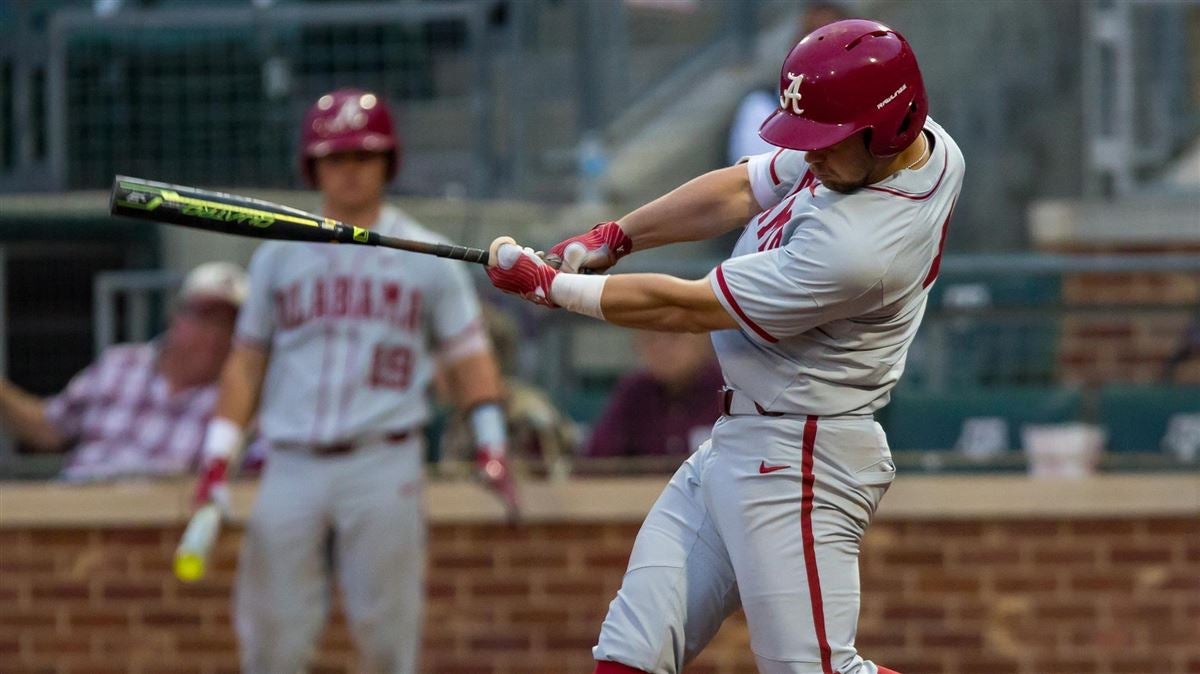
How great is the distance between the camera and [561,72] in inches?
313

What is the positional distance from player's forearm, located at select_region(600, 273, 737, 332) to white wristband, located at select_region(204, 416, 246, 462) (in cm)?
254

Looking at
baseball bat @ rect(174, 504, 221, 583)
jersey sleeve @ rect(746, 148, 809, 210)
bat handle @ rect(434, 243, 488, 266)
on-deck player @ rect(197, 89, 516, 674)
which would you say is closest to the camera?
bat handle @ rect(434, 243, 488, 266)

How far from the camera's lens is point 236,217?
13.7ft

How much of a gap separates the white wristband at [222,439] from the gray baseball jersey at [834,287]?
2.49 metres

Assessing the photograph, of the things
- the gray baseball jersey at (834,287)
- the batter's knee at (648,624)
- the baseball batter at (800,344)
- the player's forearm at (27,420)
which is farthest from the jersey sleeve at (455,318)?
the batter's knee at (648,624)

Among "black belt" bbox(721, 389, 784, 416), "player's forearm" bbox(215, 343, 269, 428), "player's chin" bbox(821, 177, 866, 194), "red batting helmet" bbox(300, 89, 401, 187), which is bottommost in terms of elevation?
"player's forearm" bbox(215, 343, 269, 428)

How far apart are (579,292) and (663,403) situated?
285 cm

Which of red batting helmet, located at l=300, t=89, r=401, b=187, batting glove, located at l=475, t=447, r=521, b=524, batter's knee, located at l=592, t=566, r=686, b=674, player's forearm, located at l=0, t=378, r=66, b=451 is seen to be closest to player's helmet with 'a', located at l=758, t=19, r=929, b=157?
batter's knee, located at l=592, t=566, r=686, b=674

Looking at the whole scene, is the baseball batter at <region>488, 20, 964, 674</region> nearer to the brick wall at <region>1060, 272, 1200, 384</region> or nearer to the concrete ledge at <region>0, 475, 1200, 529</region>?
the concrete ledge at <region>0, 475, 1200, 529</region>

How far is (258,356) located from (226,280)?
76 centimetres

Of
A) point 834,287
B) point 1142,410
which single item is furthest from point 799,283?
point 1142,410

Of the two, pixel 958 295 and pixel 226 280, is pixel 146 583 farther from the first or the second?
pixel 958 295

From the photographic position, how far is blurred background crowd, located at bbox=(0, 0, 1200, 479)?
6.86 meters

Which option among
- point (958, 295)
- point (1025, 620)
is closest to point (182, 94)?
point (958, 295)
